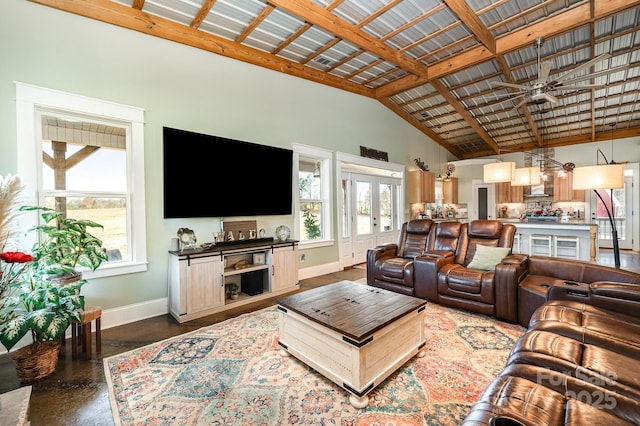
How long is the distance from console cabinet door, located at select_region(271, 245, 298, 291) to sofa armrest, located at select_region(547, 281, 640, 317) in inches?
126

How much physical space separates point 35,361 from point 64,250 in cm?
90

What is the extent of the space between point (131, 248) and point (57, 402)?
1.75 m

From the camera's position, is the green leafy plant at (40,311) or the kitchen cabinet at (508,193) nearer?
the green leafy plant at (40,311)

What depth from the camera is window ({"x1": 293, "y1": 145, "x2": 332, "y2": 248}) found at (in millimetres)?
5219

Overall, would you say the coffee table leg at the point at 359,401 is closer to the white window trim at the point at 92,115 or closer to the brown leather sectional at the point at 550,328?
the brown leather sectional at the point at 550,328

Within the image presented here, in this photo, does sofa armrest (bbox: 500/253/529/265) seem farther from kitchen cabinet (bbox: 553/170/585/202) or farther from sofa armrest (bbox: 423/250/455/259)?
kitchen cabinet (bbox: 553/170/585/202)

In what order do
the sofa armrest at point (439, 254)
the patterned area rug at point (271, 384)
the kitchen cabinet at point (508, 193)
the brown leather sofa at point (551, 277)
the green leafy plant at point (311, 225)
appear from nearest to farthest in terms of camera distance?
the patterned area rug at point (271, 384) → the brown leather sofa at point (551, 277) → the sofa armrest at point (439, 254) → the green leafy plant at point (311, 225) → the kitchen cabinet at point (508, 193)

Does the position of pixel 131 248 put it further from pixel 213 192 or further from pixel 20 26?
pixel 20 26

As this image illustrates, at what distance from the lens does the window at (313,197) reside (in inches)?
205

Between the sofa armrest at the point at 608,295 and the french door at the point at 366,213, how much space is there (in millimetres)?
3869

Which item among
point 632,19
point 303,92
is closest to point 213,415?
point 303,92

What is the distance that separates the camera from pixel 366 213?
6727 mm

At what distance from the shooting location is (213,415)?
1.77 m

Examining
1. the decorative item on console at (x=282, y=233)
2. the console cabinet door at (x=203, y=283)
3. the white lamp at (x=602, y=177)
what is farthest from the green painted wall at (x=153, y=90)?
the white lamp at (x=602, y=177)
